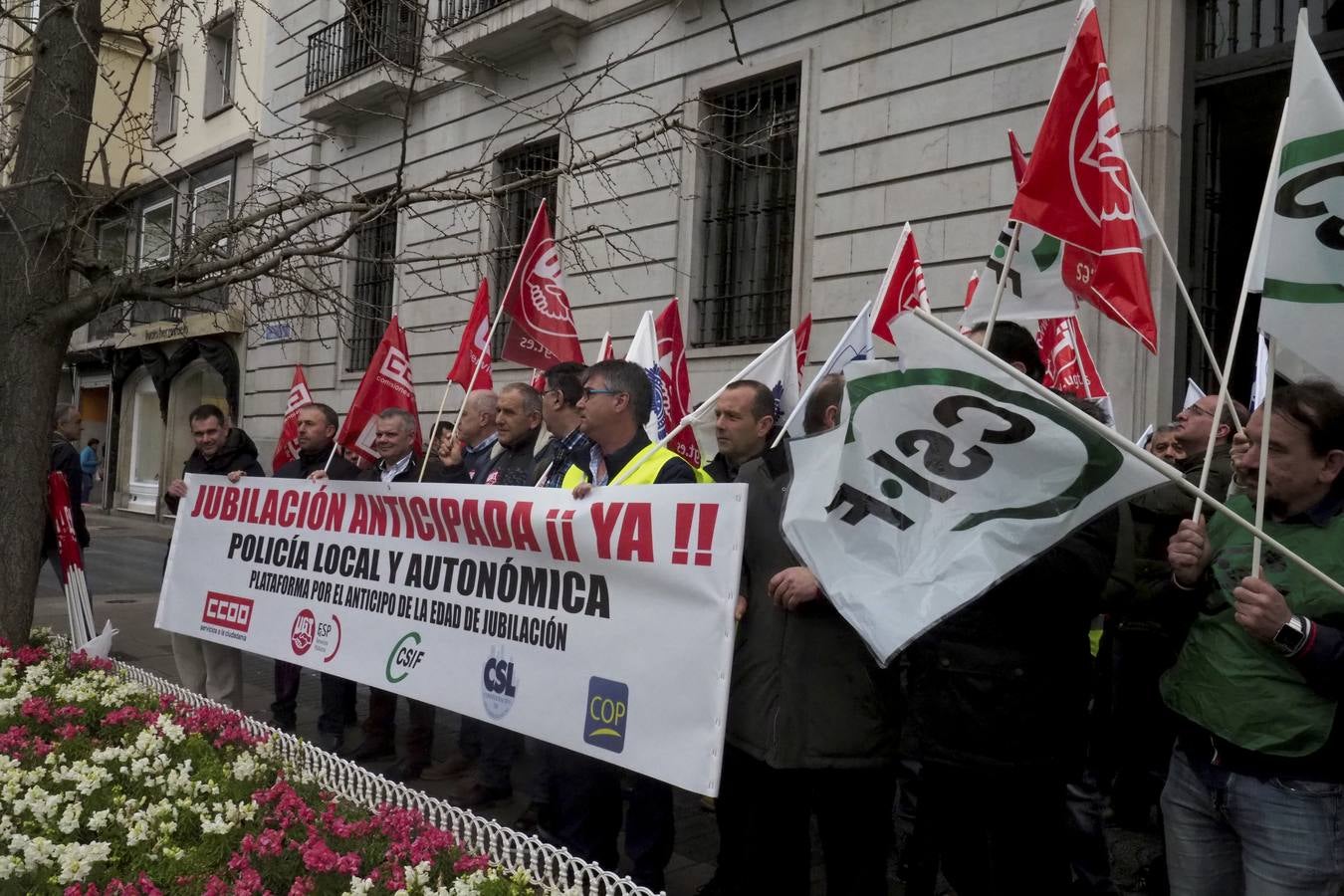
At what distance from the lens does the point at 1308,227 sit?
2.50 metres

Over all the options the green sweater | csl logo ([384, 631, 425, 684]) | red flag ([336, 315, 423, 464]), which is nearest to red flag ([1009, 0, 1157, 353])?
the green sweater

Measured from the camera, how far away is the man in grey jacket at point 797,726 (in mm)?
3064

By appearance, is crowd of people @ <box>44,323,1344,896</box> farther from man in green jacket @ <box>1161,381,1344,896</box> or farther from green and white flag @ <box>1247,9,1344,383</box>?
green and white flag @ <box>1247,9,1344,383</box>

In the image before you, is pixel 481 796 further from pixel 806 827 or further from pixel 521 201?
pixel 521 201

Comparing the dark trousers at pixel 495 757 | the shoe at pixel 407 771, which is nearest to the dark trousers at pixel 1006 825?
the dark trousers at pixel 495 757

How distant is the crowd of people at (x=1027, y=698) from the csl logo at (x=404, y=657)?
75 cm

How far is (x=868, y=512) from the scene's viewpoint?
9.00 feet

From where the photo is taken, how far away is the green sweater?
7.63 ft

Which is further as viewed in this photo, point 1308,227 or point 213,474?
point 213,474

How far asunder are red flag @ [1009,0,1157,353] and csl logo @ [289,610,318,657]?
3.49 m

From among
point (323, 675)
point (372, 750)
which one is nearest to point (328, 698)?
point (323, 675)

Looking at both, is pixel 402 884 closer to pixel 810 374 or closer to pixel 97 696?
pixel 97 696

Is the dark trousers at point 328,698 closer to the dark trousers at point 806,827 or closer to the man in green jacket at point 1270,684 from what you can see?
the dark trousers at point 806,827

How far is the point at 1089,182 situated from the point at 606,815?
258cm
